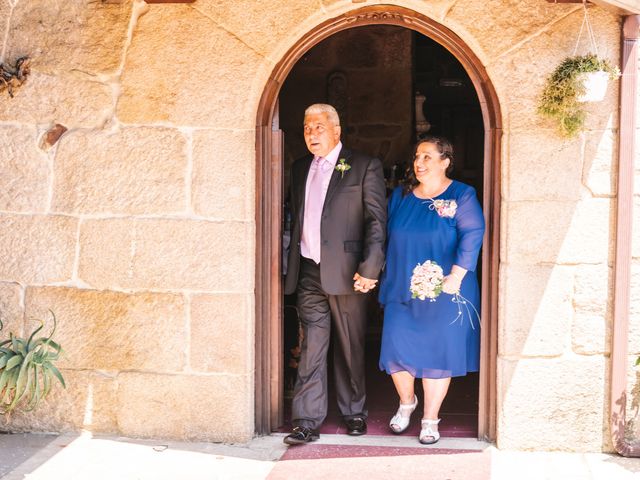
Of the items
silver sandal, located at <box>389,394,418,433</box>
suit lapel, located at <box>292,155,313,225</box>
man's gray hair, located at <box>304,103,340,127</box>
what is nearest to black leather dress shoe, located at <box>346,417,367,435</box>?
silver sandal, located at <box>389,394,418,433</box>

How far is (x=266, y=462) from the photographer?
4465 millimetres

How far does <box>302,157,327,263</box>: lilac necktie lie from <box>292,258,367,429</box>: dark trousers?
95 mm

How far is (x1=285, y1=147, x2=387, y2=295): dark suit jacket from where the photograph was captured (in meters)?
4.76

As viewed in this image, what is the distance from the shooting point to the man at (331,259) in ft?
15.6

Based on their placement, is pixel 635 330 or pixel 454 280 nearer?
pixel 635 330

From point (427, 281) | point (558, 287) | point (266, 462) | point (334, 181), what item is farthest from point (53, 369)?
point (558, 287)

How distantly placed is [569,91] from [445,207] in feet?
2.97

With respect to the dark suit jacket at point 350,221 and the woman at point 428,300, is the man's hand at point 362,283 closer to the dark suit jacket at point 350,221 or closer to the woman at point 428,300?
the dark suit jacket at point 350,221

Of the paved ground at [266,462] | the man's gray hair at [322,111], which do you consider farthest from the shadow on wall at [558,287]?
the man's gray hair at [322,111]

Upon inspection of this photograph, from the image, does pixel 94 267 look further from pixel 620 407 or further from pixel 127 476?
pixel 620 407

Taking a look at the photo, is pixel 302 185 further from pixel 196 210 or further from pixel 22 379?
pixel 22 379

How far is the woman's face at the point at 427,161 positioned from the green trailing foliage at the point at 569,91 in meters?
0.64

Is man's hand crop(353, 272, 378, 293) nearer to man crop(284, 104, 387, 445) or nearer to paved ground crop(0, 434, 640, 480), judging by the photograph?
man crop(284, 104, 387, 445)

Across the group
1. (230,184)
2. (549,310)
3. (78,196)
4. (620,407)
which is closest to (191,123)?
(230,184)
